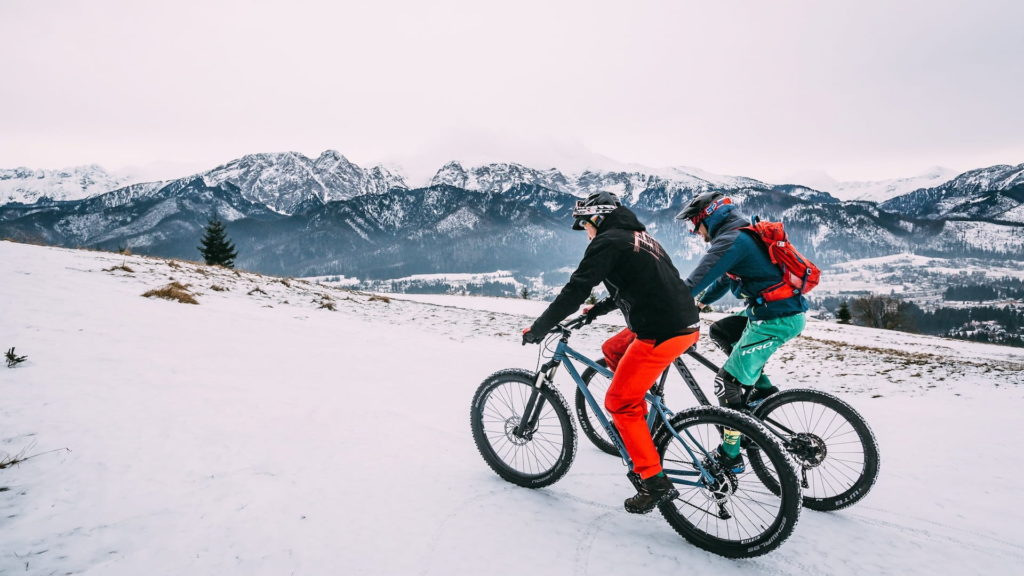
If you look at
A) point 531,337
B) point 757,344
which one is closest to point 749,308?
point 757,344

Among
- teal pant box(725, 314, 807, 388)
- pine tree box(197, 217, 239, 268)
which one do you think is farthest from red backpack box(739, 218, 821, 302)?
pine tree box(197, 217, 239, 268)

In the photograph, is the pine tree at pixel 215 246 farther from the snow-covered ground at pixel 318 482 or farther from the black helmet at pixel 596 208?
the black helmet at pixel 596 208

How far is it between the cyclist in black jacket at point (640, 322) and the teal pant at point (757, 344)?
0.97m

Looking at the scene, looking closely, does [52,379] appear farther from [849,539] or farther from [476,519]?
[849,539]

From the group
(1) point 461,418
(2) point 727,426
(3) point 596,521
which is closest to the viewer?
(2) point 727,426

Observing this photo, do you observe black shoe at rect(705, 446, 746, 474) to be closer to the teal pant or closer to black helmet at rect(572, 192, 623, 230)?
the teal pant

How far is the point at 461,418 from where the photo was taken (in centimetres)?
656

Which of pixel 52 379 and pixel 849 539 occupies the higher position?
pixel 52 379

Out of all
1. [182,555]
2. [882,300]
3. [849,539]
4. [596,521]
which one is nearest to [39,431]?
[182,555]

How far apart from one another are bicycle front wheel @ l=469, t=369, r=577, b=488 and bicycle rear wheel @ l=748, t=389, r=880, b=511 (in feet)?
7.15

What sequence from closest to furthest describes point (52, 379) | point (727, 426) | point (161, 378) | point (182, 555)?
point (182, 555)
point (727, 426)
point (52, 379)
point (161, 378)

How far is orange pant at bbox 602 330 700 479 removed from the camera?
3.83m

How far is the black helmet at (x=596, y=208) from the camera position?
4.18m

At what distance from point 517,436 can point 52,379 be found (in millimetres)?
5442
